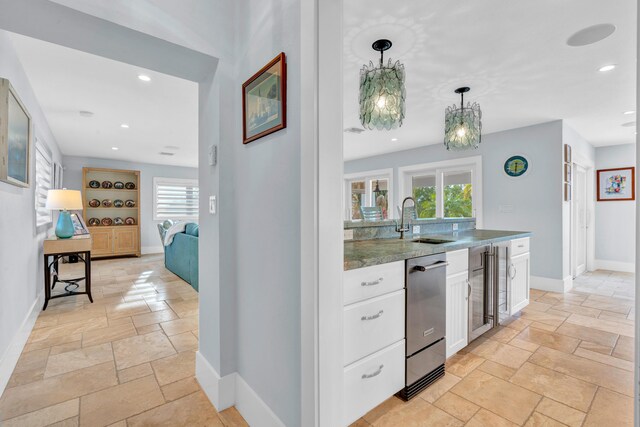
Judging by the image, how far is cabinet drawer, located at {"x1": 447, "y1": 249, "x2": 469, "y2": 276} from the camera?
1.99 meters

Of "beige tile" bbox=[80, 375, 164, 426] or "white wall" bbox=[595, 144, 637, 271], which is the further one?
"white wall" bbox=[595, 144, 637, 271]

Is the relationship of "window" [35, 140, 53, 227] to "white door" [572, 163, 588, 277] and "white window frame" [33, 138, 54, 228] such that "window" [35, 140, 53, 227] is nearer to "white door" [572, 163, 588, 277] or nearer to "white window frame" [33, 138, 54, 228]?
"white window frame" [33, 138, 54, 228]

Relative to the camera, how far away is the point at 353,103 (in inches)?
143

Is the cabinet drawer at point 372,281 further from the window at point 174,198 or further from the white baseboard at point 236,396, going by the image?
the window at point 174,198

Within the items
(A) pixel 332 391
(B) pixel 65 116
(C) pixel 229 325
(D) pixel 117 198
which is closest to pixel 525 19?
(A) pixel 332 391

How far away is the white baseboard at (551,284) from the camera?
4.09 meters

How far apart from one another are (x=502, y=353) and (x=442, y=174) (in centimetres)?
407

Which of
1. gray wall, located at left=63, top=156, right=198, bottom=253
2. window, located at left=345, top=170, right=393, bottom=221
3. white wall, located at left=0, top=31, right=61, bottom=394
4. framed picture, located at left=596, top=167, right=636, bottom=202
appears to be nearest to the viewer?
white wall, located at left=0, top=31, right=61, bottom=394

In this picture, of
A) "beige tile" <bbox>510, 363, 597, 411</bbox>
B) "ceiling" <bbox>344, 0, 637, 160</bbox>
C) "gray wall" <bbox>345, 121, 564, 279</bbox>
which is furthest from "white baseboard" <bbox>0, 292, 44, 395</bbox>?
"gray wall" <bbox>345, 121, 564, 279</bbox>

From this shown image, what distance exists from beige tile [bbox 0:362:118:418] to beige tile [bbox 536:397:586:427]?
2.65 m

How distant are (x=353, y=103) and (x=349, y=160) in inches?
155

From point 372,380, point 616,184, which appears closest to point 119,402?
point 372,380

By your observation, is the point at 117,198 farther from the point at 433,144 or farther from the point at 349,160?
the point at 433,144

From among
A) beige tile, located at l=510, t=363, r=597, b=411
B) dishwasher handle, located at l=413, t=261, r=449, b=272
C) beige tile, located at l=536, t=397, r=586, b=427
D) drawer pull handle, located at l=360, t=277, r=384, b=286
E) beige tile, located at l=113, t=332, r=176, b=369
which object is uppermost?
dishwasher handle, located at l=413, t=261, r=449, b=272
